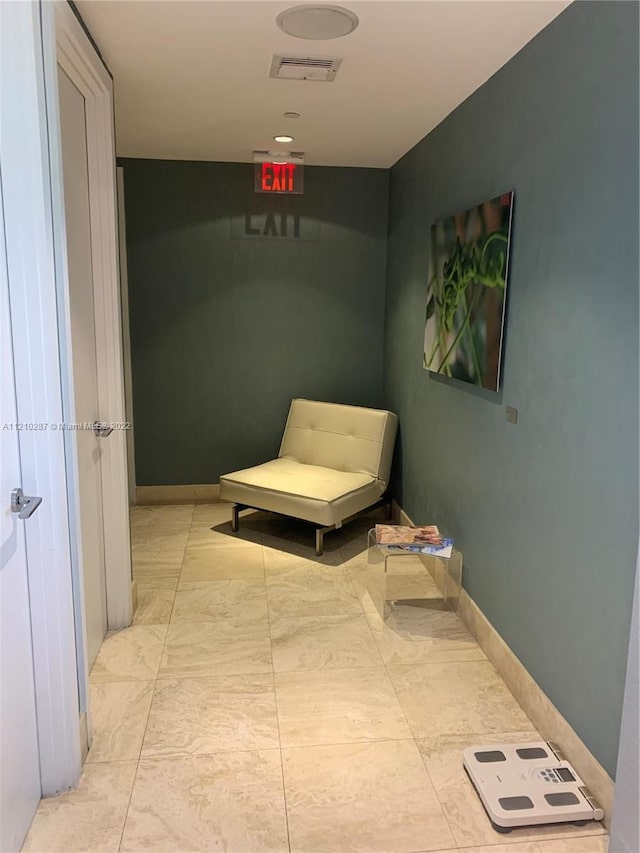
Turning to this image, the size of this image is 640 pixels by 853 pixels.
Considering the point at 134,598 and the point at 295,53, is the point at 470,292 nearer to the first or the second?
the point at 295,53

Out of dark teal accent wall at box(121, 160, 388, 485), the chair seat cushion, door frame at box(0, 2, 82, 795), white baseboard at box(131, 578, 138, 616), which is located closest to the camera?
door frame at box(0, 2, 82, 795)

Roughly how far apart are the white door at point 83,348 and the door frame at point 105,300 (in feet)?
0.11

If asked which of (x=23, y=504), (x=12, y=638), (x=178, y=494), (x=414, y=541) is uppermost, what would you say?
(x=23, y=504)

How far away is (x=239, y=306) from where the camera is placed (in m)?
4.56

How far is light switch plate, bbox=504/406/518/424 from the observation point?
2.45m

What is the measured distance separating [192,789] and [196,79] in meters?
2.67

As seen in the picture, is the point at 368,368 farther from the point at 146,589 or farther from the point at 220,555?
the point at 146,589

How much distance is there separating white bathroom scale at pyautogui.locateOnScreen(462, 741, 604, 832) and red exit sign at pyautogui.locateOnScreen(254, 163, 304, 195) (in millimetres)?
3440

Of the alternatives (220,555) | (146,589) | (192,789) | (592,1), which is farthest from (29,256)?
(220,555)

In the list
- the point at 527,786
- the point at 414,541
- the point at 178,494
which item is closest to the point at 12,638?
the point at 527,786

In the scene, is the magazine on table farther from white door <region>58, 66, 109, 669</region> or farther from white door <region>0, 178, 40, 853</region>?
white door <region>0, 178, 40, 853</region>

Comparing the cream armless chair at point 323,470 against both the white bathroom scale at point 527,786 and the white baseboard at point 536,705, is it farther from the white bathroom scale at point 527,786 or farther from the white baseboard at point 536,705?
the white bathroom scale at point 527,786

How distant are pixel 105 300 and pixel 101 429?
1.74ft

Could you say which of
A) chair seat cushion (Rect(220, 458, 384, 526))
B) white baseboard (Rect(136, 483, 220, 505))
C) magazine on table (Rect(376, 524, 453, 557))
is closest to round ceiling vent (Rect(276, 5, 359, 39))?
magazine on table (Rect(376, 524, 453, 557))
